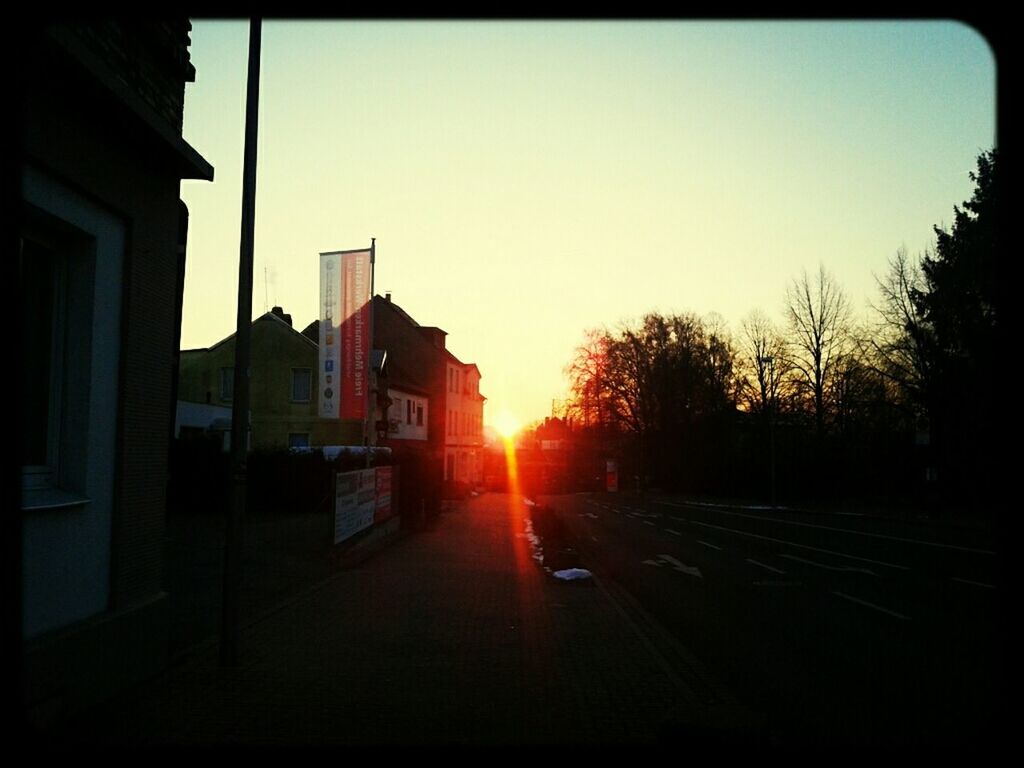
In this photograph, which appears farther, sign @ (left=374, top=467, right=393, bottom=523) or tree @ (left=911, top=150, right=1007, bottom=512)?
tree @ (left=911, top=150, right=1007, bottom=512)

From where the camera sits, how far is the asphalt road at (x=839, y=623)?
6.14 metres

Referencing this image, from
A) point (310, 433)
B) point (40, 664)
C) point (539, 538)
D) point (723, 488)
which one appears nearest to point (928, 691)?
point (40, 664)

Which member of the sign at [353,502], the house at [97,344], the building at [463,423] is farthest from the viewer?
the building at [463,423]

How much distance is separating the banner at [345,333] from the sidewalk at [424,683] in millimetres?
11110

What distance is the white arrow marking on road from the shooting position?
1644 centimetres

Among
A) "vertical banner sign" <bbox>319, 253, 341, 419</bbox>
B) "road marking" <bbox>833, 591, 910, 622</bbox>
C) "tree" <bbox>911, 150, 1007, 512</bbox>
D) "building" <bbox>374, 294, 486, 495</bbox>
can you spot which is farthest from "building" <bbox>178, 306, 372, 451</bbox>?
"road marking" <bbox>833, 591, 910, 622</bbox>

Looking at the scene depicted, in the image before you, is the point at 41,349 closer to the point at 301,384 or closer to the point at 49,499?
the point at 49,499

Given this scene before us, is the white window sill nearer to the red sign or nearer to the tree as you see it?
the red sign

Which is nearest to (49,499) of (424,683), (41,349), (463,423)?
(41,349)

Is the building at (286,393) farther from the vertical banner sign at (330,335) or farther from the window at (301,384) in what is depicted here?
the vertical banner sign at (330,335)

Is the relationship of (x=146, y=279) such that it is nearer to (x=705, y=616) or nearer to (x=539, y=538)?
(x=705, y=616)

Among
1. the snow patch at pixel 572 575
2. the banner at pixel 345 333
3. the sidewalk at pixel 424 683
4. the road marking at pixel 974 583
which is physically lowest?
the road marking at pixel 974 583

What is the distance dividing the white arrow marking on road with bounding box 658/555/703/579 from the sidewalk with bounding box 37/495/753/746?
436cm

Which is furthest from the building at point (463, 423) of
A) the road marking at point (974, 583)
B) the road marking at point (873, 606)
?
the road marking at point (873, 606)
